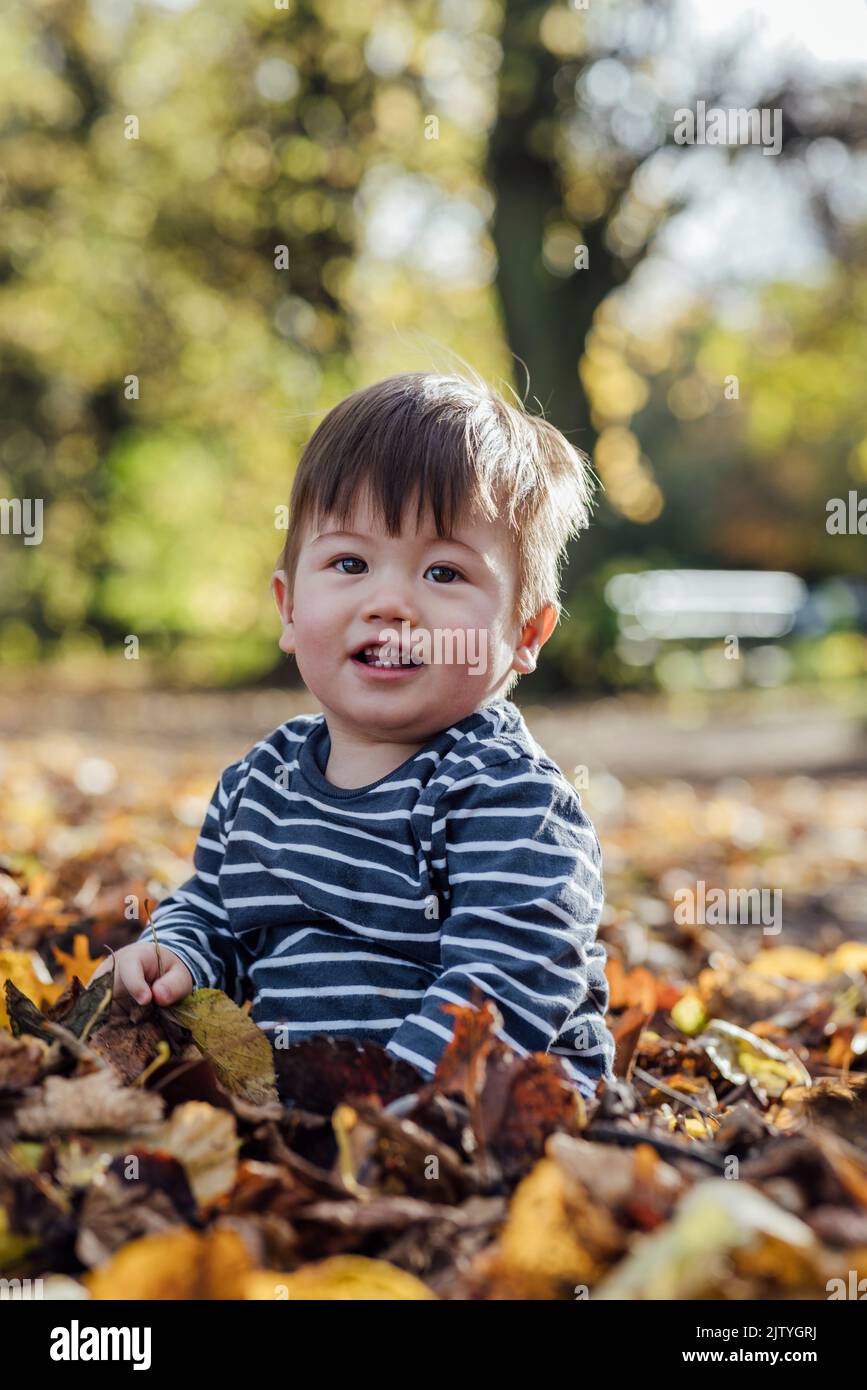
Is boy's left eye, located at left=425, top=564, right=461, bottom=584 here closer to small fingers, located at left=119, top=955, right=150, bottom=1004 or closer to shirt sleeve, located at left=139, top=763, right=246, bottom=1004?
shirt sleeve, located at left=139, top=763, right=246, bottom=1004

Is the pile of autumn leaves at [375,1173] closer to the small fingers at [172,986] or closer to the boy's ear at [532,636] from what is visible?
the small fingers at [172,986]

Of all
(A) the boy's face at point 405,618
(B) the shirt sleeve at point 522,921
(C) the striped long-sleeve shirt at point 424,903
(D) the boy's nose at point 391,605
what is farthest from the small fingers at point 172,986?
(D) the boy's nose at point 391,605

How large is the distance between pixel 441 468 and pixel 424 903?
60 cm

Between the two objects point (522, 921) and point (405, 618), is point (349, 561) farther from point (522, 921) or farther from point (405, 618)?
point (522, 921)

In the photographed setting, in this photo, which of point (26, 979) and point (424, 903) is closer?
point (424, 903)

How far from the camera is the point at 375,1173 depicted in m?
1.37

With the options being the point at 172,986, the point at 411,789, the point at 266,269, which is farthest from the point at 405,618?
the point at 266,269

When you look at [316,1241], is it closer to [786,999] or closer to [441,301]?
[786,999]

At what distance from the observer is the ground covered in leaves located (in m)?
1.09

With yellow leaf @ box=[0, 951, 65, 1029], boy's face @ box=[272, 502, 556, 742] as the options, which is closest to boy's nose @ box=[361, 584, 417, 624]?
boy's face @ box=[272, 502, 556, 742]

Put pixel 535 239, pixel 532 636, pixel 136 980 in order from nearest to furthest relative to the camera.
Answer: pixel 136 980 → pixel 532 636 → pixel 535 239

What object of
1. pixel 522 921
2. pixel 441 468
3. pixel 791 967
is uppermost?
pixel 441 468

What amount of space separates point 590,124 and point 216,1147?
1280 centimetres

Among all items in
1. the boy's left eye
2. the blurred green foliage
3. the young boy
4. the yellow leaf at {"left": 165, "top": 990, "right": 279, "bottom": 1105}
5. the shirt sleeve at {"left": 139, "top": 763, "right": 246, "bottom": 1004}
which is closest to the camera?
the yellow leaf at {"left": 165, "top": 990, "right": 279, "bottom": 1105}
